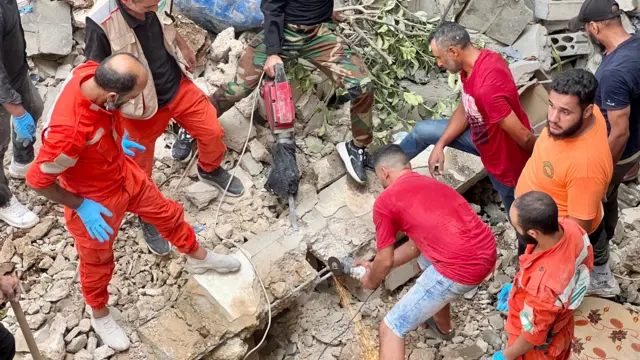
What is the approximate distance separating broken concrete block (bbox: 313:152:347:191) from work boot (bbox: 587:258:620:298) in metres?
1.96

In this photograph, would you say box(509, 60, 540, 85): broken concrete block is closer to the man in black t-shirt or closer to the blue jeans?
the blue jeans

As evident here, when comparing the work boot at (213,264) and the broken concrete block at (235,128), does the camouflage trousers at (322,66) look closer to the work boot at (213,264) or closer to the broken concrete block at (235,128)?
the broken concrete block at (235,128)

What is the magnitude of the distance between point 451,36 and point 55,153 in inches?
91.3

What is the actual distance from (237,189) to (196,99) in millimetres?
808

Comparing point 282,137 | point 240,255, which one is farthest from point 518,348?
point 282,137

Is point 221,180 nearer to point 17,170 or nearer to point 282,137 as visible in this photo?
point 282,137

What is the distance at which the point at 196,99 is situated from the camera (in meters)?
4.06

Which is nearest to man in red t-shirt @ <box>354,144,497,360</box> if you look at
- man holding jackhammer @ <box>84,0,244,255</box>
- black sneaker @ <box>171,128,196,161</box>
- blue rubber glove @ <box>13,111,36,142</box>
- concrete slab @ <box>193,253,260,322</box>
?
concrete slab @ <box>193,253,260,322</box>

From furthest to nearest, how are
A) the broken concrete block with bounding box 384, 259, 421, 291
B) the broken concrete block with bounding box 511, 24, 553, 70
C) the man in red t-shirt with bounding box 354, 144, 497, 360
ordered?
the broken concrete block with bounding box 511, 24, 553, 70, the broken concrete block with bounding box 384, 259, 421, 291, the man in red t-shirt with bounding box 354, 144, 497, 360

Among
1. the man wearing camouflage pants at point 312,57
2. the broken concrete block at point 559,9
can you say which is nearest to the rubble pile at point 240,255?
the man wearing camouflage pants at point 312,57

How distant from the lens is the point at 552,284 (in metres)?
2.71

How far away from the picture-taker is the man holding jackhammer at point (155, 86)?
11.4ft

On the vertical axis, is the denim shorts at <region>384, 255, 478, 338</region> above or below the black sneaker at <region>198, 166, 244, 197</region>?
above

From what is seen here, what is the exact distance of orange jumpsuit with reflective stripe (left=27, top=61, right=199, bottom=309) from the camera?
2893 mm
